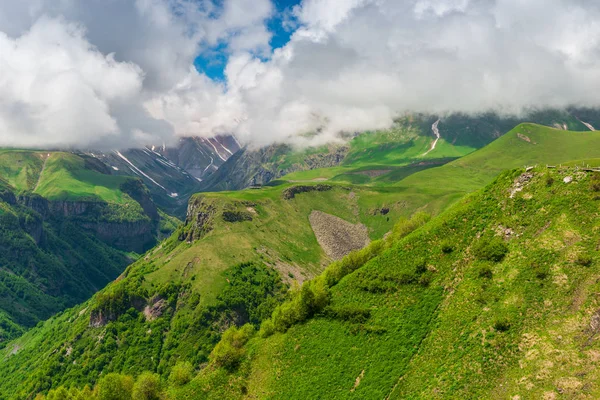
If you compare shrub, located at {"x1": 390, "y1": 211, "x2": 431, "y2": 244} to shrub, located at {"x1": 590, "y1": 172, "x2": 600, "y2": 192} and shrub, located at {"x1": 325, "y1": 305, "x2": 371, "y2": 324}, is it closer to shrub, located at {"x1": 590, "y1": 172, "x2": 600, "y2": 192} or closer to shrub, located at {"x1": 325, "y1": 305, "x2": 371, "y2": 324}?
shrub, located at {"x1": 325, "y1": 305, "x2": 371, "y2": 324}

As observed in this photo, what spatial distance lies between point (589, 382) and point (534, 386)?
7.68 meters

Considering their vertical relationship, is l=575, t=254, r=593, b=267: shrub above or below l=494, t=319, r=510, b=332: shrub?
above

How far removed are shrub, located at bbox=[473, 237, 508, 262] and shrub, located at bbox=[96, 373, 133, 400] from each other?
104m

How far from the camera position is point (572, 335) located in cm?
6738

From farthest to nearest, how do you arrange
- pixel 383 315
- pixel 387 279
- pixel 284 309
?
pixel 284 309, pixel 387 279, pixel 383 315

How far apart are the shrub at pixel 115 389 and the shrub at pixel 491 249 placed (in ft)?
342

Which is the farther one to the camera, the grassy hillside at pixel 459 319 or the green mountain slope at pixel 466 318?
the grassy hillside at pixel 459 319

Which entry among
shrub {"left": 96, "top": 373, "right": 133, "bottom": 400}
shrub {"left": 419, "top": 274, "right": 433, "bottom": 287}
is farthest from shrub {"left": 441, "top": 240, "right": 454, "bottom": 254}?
shrub {"left": 96, "top": 373, "right": 133, "bottom": 400}

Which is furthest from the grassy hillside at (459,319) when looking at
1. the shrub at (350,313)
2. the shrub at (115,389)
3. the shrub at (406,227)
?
the shrub at (406,227)

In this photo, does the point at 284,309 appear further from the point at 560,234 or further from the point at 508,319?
the point at 560,234

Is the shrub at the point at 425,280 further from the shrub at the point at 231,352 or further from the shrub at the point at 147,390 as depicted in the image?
the shrub at the point at 147,390

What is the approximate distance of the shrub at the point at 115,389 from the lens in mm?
116750

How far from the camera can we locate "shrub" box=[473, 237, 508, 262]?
289 feet

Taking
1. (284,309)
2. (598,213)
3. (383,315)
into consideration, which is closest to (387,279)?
(383,315)
